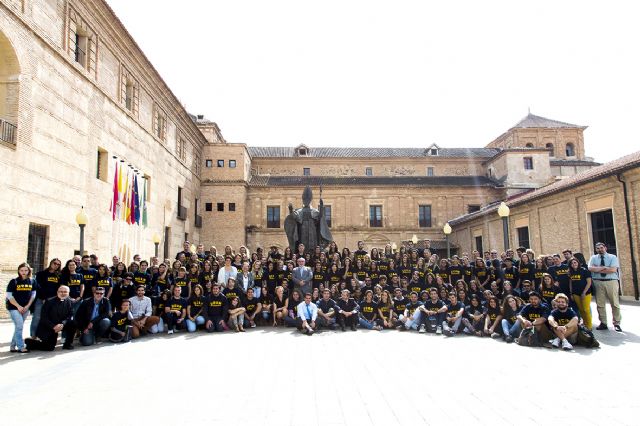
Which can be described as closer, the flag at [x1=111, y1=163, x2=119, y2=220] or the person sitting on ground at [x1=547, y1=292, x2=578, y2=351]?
the person sitting on ground at [x1=547, y1=292, x2=578, y2=351]

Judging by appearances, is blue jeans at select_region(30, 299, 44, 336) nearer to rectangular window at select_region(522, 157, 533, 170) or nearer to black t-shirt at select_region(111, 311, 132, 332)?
black t-shirt at select_region(111, 311, 132, 332)

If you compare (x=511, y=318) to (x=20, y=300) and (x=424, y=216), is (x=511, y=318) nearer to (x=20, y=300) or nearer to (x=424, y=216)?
(x=20, y=300)

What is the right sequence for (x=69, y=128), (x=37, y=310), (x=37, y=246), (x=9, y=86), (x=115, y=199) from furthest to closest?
(x=115, y=199) < (x=69, y=128) < (x=37, y=246) < (x=9, y=86) < (x=37, y=310)

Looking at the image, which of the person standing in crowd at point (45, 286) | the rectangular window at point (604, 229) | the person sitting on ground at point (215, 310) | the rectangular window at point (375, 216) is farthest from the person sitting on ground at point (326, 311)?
the rectangular window at point (375, 216)

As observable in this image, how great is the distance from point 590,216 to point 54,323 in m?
18.4

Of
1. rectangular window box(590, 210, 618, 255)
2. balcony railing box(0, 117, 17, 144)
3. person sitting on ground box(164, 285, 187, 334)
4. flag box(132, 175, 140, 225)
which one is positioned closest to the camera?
person sitting on ground box(164, 285, 187, 334)

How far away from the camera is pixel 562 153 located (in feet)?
158

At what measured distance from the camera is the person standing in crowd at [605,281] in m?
8.81

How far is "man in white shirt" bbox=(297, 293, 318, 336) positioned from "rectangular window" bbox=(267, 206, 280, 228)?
92.6 ft

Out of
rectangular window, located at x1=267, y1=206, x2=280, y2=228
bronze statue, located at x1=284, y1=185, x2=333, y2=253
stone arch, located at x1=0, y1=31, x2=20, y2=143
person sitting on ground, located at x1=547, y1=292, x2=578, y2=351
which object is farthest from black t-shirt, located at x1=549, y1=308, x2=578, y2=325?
rectangular window, located at x1=267, y1=206, x2=280, y2=228

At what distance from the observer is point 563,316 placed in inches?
300

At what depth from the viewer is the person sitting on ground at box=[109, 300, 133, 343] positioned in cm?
834

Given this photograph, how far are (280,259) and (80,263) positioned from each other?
15.3 feet

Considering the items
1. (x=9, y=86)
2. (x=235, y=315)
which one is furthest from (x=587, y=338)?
(x=9, y=86)
